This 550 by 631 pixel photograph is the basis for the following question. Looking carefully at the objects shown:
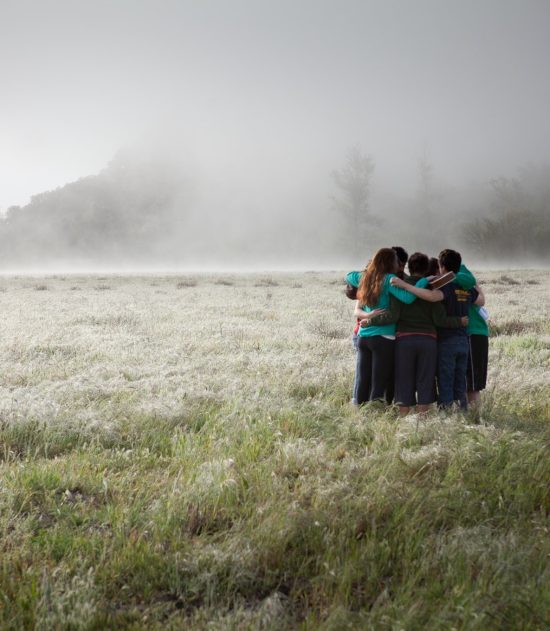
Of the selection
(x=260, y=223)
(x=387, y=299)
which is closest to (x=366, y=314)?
(x=387, y=299)

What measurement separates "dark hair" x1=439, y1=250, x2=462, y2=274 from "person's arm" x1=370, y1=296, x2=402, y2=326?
700mm

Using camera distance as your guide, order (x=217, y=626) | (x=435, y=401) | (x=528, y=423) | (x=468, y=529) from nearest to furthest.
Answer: (x=217, y=626) < (x=468, y=529) < (x=528, y=423) < (x=435, y=401)

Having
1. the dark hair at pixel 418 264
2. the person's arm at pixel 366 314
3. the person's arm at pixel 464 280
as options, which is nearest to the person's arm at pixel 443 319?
the person's arm at pixel 464 280

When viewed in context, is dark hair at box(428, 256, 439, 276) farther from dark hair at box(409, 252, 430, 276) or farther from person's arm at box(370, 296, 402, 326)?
person's arm at box(370, 296, 402, 326)

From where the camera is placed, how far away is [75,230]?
142m

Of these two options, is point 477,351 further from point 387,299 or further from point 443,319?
point 387,299

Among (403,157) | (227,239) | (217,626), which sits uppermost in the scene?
(403,157)

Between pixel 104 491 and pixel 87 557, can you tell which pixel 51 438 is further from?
pixel 87 557

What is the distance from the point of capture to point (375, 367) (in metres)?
6.38

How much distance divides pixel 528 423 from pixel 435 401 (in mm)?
1048

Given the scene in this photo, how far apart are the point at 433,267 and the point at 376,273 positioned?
2.70 feet

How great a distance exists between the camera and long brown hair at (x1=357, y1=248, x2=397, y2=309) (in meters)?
6.24

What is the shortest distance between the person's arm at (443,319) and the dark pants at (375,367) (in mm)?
573

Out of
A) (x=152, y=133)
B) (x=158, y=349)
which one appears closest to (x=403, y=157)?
(x=152, y=133)
